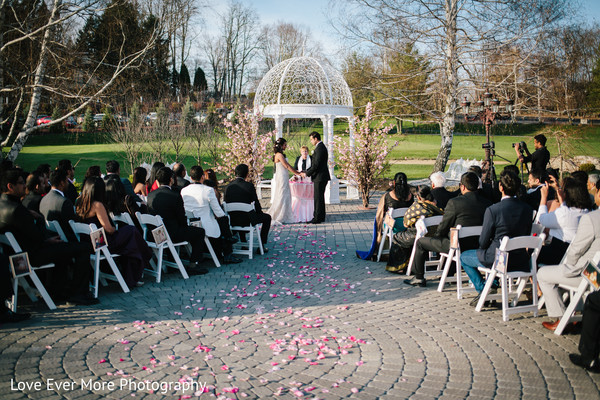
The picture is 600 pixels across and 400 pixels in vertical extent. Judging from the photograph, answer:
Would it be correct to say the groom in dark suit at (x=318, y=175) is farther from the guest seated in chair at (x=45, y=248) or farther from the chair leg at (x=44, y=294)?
the chair leg at (x=44, y=294)

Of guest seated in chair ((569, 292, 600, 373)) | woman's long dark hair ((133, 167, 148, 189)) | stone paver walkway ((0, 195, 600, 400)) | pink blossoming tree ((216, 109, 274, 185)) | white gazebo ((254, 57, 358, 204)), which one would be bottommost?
stone paver walkway ((0, 195, 600, 400))

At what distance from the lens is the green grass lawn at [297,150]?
26391 millimetres

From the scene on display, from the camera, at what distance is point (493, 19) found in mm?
15641

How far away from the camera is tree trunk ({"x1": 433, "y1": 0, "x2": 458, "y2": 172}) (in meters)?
16.0

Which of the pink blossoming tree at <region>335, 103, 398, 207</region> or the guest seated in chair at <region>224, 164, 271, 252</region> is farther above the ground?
the pink blossoming tree at <region>335, 103, 398, 207</region>

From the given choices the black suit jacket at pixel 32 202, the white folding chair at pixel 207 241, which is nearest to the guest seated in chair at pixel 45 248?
the black suit jacket at pixel 32 202

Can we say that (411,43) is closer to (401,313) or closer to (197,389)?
(401,313)

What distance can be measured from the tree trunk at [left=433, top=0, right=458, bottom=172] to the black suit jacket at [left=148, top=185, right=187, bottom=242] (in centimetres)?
1210

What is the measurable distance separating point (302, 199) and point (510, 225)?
716 centimetres

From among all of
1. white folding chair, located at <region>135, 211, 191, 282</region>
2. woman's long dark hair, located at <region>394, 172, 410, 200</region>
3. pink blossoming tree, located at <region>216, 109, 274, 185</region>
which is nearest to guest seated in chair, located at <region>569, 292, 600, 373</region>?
woman's long dark hair, located at <region>394, 172, 410, 200</region>

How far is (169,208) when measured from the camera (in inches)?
288

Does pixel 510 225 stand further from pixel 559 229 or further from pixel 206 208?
pixel 206 208

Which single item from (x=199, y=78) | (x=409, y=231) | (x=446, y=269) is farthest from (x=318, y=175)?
(x=199, y=78)

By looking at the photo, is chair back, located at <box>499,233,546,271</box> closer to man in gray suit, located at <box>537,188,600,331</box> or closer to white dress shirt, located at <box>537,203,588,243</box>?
man in gray suit, located at <box>537,188,600,331</box>
